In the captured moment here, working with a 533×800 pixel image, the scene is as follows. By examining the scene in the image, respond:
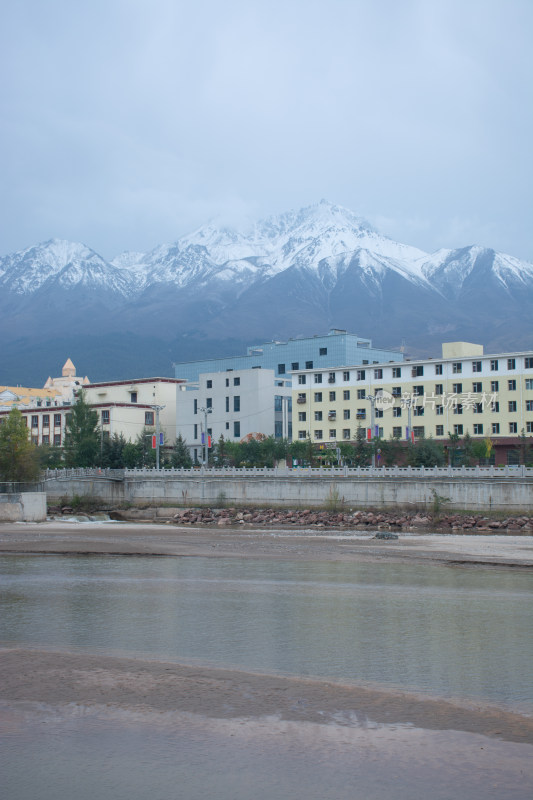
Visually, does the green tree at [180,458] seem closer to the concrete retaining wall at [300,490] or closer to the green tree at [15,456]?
the concrete retaining wall at [300,490]

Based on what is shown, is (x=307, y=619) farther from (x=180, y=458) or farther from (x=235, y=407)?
(x=235, y=407)

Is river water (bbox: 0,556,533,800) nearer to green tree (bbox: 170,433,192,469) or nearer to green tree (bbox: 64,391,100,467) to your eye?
green tree (bbox: 170,433,192,469)

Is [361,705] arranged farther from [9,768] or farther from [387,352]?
[387,352]

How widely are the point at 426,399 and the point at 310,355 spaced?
1510 inches

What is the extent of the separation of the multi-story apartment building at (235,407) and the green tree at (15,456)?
43.3 m

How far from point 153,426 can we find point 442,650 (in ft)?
376

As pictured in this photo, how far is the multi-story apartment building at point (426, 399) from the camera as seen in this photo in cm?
9575

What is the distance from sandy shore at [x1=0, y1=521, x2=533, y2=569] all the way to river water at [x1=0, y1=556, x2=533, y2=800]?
14.2 feet

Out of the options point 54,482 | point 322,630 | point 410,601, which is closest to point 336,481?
point 54,482

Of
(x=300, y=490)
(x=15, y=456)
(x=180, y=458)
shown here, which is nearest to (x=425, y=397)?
(x=300, y=490)

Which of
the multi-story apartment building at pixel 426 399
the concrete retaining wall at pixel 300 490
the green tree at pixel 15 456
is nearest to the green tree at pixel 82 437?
the concrete retaining wall at pixel 300 490

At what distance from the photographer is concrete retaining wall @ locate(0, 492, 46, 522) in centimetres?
7256

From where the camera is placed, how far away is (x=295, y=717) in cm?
1534

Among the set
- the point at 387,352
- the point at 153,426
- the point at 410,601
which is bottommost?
the point at 410,601
